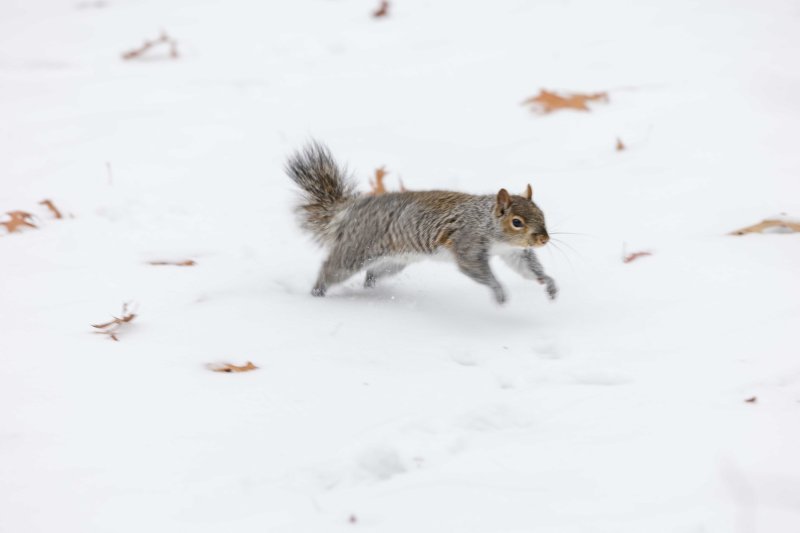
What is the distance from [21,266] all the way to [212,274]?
38.4 inches

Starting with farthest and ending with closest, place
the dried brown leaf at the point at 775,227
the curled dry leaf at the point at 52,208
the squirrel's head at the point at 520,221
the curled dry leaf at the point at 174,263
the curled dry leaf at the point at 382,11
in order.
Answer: the curled dry leaf at the point at 382,11
the curled dry leaf at the point at 52,208
the curled dry leaf at the point at 174,263
the dried brown leaf at the point at 775,227
the squirrel's head at the point at 520,221

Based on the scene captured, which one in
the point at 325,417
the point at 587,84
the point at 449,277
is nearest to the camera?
the point at 325,417

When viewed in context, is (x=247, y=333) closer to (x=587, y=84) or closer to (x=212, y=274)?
(x=212, y=274)

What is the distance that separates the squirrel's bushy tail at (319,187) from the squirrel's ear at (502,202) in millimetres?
1030

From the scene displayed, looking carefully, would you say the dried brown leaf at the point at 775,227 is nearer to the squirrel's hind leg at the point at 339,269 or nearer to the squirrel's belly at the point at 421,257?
the squirrel's belly at the point at 421,257

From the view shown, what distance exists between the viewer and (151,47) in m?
8.01

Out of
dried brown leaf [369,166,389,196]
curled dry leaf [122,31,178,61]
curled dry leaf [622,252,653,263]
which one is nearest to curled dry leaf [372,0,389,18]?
curled dry leaf [122,31,178,61]

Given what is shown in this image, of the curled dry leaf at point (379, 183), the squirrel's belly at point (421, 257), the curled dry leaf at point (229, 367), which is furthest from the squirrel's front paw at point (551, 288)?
the curled dry leaf at point (229, 367)

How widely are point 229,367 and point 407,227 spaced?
1.57 meters

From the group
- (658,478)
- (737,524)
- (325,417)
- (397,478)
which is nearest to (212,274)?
(325,417)

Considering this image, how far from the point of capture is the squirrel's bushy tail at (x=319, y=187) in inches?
190

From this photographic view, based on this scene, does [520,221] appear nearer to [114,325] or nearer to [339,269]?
[339,269]

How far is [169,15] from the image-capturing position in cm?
886

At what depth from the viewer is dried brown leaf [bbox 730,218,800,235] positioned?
4.45m
